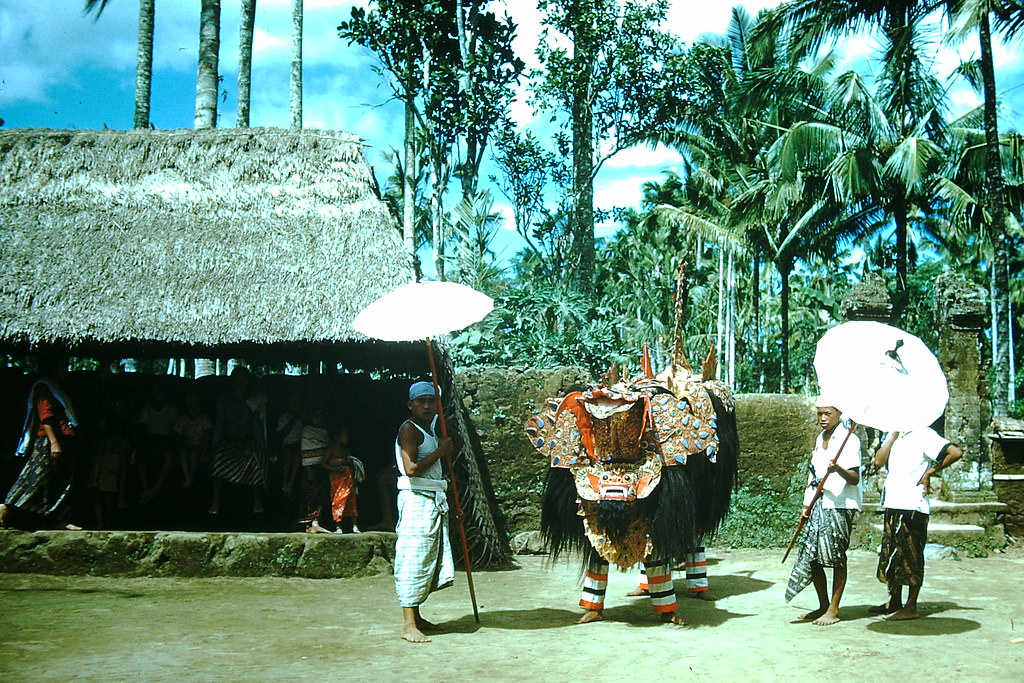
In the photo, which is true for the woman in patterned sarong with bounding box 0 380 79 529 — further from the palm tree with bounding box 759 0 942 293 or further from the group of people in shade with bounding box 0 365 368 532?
the palm tree with bounding box 759 0 942 293

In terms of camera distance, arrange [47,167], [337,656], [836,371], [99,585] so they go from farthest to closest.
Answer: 1. [47,167]
2. [99,585]
3. [836,371]
4. [337,656]

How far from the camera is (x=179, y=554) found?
8.80m

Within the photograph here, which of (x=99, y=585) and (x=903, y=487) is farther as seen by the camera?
(x=99, y=585)

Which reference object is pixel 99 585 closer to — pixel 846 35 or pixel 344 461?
pixel 344 461

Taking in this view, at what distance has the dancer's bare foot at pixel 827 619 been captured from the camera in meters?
6.68

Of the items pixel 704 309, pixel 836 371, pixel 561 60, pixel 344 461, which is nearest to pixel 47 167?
pixel 344 461

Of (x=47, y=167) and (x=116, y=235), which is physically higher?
(x=47, y=167)

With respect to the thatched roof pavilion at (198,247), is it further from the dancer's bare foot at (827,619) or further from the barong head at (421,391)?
the dancer's bare foot at (827,619)

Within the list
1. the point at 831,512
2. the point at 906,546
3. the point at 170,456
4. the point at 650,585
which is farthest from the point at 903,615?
the point at 170,456

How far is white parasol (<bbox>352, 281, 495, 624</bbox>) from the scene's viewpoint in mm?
6496

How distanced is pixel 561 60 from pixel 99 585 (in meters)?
14.1

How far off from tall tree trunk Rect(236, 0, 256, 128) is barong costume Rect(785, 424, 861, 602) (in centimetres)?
1504

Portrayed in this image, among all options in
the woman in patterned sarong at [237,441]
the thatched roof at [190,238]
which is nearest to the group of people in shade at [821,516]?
the thatched roof at [190,238]

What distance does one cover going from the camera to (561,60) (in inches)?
764
